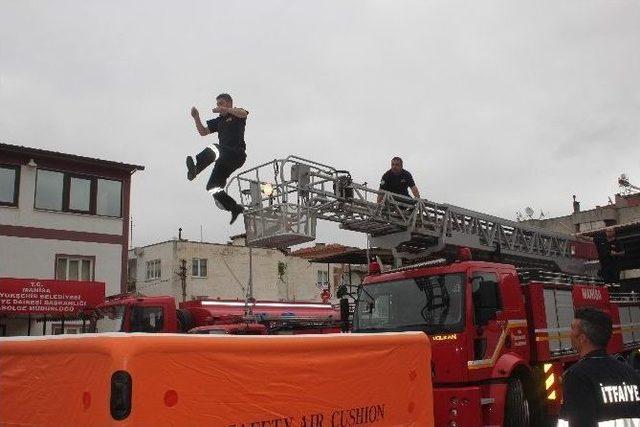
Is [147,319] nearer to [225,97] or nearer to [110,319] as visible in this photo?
[110,319]

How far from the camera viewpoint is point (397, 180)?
10.6 metres

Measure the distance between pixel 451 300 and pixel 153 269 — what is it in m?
38.0

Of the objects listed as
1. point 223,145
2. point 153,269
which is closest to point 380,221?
point 223,145

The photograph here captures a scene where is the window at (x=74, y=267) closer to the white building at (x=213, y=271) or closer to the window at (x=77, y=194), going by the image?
the window at (x=77, y=194)

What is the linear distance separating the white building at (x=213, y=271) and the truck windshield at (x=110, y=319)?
2762cm

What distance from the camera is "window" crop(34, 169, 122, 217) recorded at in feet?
76.8

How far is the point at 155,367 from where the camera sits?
339 centimetres

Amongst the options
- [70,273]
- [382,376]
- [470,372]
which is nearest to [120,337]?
[382,376]

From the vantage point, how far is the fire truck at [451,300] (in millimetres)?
8039

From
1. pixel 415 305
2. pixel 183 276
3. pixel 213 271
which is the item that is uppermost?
pixel 213 271

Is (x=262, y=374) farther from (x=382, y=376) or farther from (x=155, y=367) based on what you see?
(x=382, y=376)

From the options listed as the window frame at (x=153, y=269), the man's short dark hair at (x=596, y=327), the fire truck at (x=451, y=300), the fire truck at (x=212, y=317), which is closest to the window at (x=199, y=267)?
the window frame at (x=153, y=269)

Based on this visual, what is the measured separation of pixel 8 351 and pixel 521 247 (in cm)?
1085

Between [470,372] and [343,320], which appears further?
[343,320]
